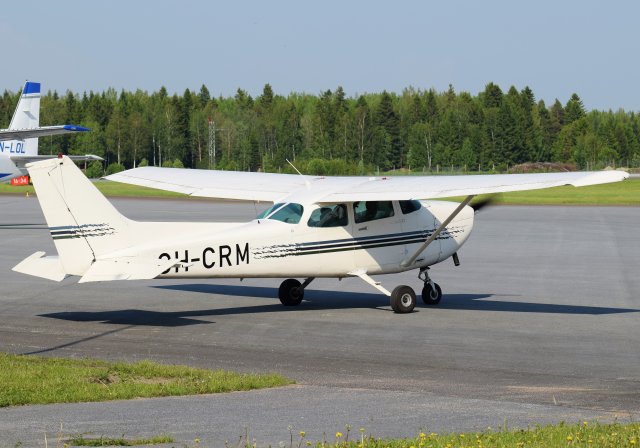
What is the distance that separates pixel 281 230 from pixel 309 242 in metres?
0.58

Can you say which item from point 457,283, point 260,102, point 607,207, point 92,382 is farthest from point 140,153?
point 92,382

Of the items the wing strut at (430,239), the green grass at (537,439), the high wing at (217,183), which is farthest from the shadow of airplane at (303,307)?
the green grass at (537,439)

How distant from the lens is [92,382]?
12.0 metres

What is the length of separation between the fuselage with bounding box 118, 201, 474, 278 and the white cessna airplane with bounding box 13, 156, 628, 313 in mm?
17

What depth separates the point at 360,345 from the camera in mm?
15359

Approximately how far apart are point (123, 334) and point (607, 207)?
4363 cm

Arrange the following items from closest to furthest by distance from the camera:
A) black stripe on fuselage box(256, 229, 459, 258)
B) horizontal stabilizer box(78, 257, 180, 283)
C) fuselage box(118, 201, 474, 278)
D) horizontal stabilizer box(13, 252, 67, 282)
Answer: horizontal stabilizer box(78, 257, 180, 283) < horizontal stabilizer box(13, 252, 67, 282) < fuselage box(118, 201, 474, 278) < black stripe on fuselage box(256, 229, 459, 258)

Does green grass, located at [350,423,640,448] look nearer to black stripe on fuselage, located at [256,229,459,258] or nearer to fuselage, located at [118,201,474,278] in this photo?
fuselage, located at [118,201,474,278]

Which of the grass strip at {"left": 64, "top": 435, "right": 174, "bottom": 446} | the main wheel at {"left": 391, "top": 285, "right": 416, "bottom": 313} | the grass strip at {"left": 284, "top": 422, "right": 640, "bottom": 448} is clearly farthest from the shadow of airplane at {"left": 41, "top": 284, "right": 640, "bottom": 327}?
the grass strip at {"left": 284, "top": 422, "right": 640, "bottom": 448}

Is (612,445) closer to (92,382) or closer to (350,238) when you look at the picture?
(92,382)

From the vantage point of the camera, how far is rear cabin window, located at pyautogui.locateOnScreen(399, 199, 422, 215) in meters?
19.2

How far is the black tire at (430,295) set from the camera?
19812mm

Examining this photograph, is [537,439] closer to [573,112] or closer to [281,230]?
[281,230]

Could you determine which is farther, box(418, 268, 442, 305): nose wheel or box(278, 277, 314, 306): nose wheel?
box(418, 268, 442, 305): nose wheel
